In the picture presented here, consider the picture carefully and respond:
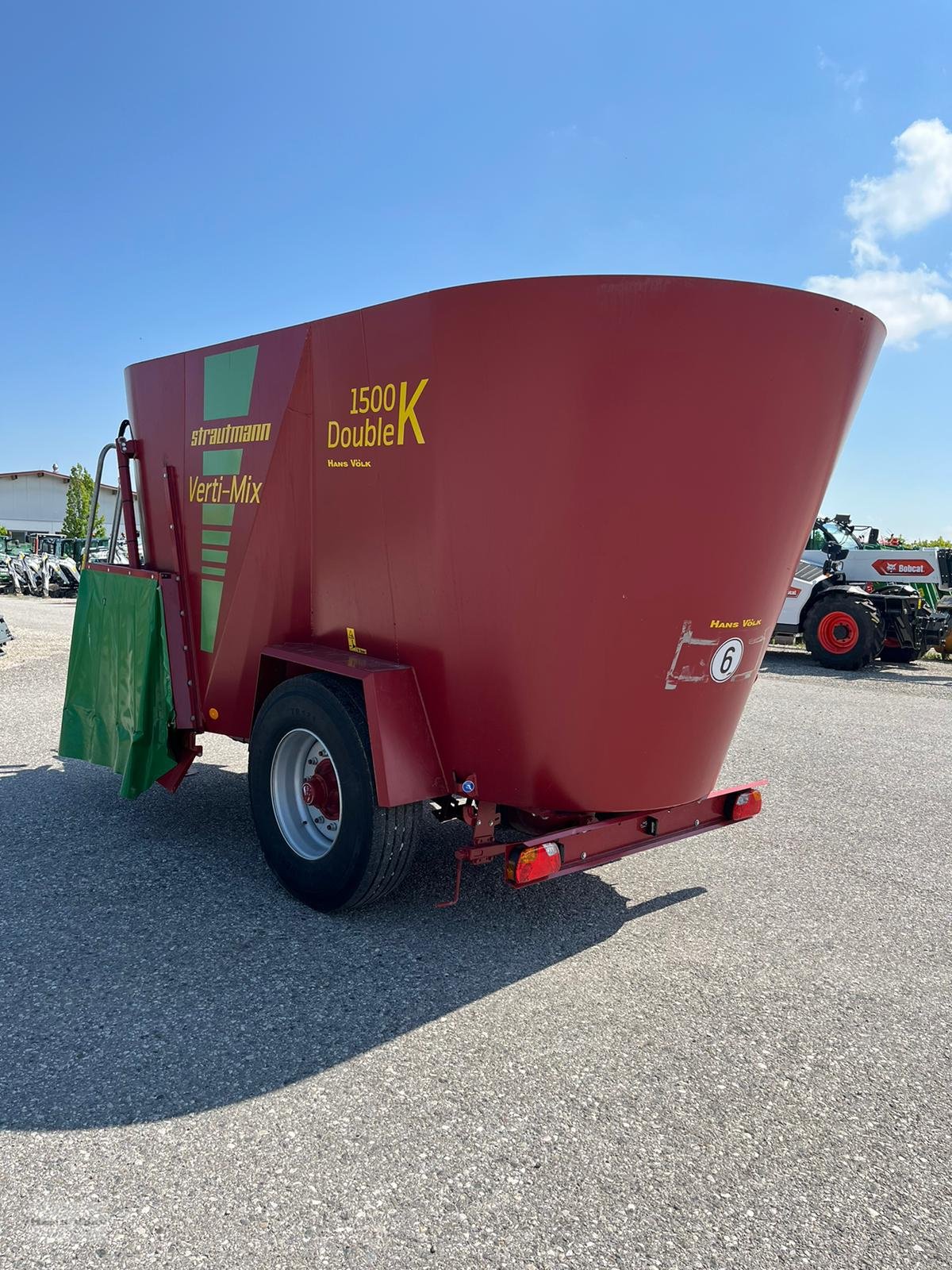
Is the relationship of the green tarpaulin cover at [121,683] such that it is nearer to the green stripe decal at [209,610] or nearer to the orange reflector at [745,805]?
the green stripe decal at [209,610]

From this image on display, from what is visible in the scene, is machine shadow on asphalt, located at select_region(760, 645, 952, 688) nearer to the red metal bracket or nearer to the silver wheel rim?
the red metal bracket

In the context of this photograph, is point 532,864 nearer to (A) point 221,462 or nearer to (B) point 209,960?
(B) point 209,960

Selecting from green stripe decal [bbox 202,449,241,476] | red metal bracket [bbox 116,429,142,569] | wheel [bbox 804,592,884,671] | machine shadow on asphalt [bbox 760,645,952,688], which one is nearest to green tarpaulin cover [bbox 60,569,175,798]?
red metal bracket [bbox 116,429,142,569]

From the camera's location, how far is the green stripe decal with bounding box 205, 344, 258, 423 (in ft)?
15.3

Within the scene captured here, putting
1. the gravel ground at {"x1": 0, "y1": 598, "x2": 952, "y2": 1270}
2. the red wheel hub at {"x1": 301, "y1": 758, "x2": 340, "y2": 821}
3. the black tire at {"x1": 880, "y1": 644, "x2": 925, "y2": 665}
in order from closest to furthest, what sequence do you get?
the gravel ground at {"x1": 0, "y1": 598, "x2": 952, "y2": 1270}
the red wheel hub at {"x1": 301, "y1": 758, "x2": 340, "y2": 821}
the black tire at {"x1": 880, "y1": 644, "x2": 925, "y2": 665}

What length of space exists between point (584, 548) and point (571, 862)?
52.0 inches

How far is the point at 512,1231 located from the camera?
2.30 m

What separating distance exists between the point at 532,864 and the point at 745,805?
1396 millimetres

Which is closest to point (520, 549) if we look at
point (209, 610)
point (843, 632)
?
point (209, 610)

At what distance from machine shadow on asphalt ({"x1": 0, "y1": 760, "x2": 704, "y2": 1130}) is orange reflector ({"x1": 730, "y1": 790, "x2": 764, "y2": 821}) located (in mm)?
486

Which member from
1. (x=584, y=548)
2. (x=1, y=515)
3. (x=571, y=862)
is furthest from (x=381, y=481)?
(x=1, y=515)

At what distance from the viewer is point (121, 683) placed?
5.54 m

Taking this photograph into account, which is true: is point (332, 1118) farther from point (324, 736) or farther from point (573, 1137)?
point (324, 736)

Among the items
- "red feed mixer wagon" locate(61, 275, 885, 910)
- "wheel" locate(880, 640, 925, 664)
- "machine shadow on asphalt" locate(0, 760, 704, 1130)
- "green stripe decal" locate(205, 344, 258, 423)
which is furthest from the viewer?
"wheel" locate(880, 640, 925, 664)
